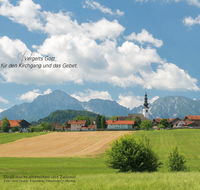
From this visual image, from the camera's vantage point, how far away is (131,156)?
28031 millimetres

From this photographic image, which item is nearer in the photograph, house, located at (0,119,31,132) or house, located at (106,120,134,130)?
house, located at (0,119,31,132)

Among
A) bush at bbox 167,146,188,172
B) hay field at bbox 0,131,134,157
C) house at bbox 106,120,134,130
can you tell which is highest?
bush at bbox 167,146,188,172

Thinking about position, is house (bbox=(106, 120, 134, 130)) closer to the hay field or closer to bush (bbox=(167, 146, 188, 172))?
the hay field

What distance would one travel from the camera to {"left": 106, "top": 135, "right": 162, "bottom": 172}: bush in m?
28.2

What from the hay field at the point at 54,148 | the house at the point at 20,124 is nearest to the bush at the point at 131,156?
the hay field at the point at 54,148

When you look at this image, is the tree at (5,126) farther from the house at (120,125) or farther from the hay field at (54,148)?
the house at (120,125)

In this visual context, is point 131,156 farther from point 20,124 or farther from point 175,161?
point 20,124

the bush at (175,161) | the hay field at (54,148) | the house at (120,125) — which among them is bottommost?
the hay field at (54,148)

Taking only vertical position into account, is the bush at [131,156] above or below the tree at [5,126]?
above

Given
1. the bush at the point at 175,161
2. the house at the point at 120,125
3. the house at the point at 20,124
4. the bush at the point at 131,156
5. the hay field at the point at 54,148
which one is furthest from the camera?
the house at the point at 120,125

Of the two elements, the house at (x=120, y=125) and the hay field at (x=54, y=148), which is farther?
the house at (x=120, y=125)

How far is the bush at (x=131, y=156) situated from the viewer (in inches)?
1112

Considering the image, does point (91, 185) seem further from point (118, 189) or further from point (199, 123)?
point (199, 123)

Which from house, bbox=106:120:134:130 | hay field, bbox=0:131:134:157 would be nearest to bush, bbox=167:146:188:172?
hay field, bbox=0:131:134:157
